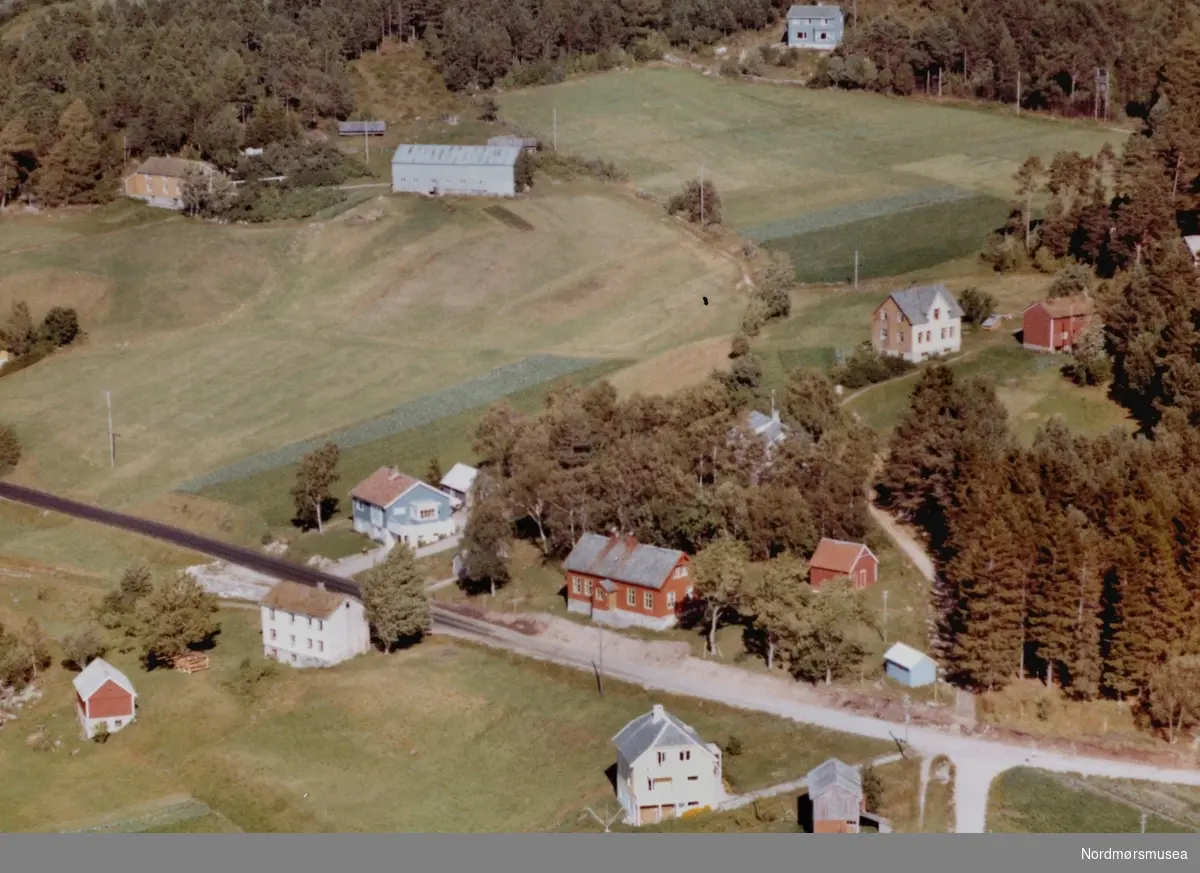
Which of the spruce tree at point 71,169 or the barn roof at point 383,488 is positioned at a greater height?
the spruce tree at point 71,169

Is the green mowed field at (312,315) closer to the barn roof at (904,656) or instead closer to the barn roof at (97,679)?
the barn roof at (97,679)

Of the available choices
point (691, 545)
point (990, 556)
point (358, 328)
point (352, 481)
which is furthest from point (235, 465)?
point (990, 556)

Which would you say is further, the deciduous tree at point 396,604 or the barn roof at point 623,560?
the barn roof at point 623,560

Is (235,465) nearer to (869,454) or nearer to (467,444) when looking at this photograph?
(467,444)

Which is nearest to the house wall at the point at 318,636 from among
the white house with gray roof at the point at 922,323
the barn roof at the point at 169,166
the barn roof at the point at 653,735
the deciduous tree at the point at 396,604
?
the deciduous tree at the point at 396,604

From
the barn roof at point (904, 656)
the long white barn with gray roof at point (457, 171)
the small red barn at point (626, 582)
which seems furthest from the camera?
the long white barn with gray roof at point (457, 171)

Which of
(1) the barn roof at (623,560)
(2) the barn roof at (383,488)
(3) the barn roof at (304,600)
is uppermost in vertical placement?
(1) the barn roof at (623,560)

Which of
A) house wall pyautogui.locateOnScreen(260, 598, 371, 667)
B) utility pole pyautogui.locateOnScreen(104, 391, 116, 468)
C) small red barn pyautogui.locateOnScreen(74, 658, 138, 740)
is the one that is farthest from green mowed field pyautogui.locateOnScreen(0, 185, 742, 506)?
small red barn pyautogui.locateOnScreen(74, 658, 138, 740)
